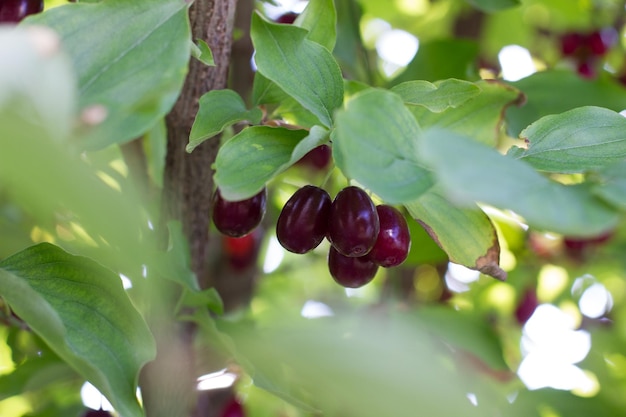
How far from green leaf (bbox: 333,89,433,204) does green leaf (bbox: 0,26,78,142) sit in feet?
0.55

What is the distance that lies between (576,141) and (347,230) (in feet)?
0.64

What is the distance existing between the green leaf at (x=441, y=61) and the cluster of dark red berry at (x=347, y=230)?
0.43 meters

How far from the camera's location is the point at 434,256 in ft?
3.65

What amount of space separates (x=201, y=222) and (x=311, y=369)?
0.29 metres

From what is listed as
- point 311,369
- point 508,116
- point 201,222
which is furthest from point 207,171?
point 508,116

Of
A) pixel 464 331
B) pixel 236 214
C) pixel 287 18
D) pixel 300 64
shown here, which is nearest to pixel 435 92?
pixel 300 64

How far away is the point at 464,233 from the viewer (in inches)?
25.2

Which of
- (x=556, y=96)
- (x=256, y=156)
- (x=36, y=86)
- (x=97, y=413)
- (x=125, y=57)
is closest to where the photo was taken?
(x=36, y=86)

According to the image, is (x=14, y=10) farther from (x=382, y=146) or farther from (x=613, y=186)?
(x=613, y=186)

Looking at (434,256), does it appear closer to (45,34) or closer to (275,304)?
(275,304)

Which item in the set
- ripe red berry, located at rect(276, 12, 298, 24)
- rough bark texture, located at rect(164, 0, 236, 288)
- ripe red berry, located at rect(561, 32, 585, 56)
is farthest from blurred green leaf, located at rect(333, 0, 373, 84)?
ripe red berry, located at rect(561, 32, 585, 56)

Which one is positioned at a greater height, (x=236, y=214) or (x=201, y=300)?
(x=236, y=214)

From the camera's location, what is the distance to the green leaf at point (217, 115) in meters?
0.59

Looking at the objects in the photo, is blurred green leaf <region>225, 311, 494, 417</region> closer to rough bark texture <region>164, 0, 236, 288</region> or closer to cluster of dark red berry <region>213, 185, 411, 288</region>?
cluster of dark red berry <region>213, 185, 411, 288</region>
